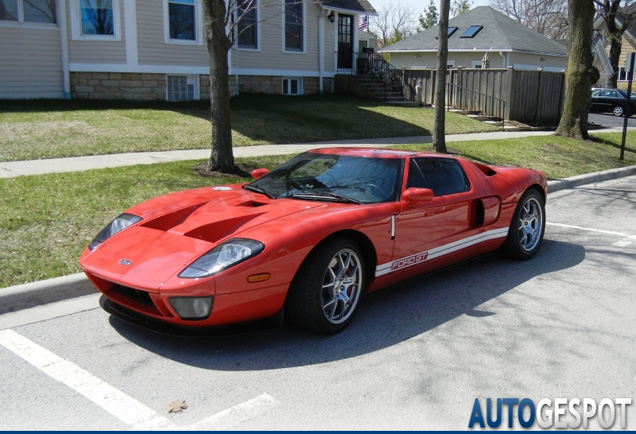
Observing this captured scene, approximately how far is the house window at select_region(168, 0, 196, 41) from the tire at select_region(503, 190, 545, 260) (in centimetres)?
1448

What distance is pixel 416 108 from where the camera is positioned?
2138 centimetres

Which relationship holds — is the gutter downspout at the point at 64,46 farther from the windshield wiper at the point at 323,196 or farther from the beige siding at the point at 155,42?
the windshield wiper at the point at 323,196

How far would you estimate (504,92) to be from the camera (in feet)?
69.0

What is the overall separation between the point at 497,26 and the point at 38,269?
3384cm

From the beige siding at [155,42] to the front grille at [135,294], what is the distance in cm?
1471

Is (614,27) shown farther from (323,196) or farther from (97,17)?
(323,196)

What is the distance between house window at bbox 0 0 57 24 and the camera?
16031mm

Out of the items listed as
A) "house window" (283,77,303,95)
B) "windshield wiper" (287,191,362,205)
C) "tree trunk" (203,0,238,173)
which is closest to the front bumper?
"windshield wiper" (287,191,362,205)

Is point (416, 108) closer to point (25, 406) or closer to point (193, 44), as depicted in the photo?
point (193, 44)

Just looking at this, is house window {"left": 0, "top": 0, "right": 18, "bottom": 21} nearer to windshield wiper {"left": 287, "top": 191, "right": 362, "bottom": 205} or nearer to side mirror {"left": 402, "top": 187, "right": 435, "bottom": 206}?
windshield wiper {"left": 287, "top": 191, "right": 362, "bottom": 205}

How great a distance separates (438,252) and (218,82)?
524cm

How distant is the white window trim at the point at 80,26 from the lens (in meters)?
16.6

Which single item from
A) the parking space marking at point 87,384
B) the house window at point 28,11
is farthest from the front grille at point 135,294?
the house window at point 28,11

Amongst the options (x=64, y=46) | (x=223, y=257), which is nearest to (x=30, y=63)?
(x=64, y=46)
